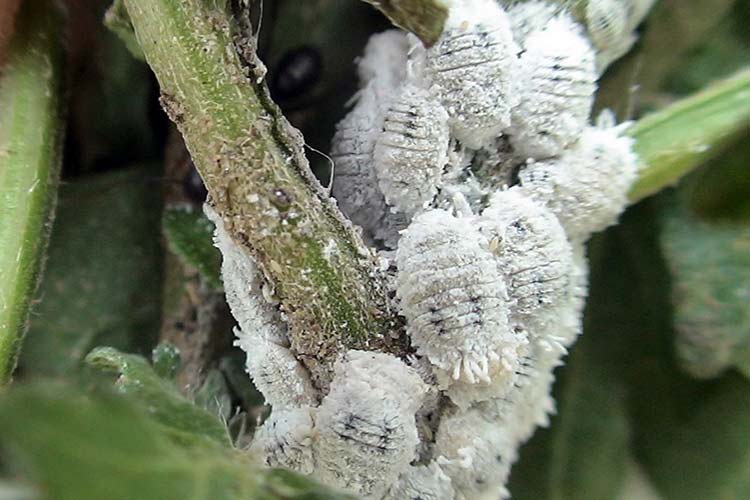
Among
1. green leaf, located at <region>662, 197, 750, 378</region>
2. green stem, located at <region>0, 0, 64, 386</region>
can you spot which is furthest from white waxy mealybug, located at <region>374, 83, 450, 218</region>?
green leaf, located at <region>662, 197, 750, 378</region>

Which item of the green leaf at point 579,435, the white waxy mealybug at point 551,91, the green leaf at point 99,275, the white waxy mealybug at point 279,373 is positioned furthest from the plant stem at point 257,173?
the green leaf at point 579,435

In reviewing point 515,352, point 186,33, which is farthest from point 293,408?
point 186,33

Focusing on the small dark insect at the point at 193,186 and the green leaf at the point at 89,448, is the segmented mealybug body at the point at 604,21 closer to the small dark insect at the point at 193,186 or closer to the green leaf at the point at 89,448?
the small dark insect at the point at 193,186

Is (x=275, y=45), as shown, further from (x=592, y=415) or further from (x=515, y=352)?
(x=592, y=415)

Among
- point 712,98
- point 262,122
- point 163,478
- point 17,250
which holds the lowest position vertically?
point 163,478

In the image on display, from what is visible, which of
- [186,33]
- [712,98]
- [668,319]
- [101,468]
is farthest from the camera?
[668,319]

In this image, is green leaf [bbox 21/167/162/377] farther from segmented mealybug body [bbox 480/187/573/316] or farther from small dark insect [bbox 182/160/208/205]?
segmented mealybug body [bbox 480/187/573/316]

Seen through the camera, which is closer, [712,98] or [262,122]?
[262,122]
